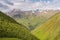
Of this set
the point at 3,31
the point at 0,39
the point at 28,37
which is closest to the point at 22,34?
the point at 28,37

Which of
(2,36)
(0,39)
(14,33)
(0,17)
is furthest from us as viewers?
(0,17)

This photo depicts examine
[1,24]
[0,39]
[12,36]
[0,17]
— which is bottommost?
[0,39]

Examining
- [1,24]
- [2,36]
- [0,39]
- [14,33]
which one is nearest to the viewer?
[0,39]

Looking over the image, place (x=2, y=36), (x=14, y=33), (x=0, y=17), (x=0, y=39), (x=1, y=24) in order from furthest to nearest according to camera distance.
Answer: (x=0, y=17) < (x=1, y=24) < (x=14, y=33) < (x=2, y=36) < (x=0, y=39)

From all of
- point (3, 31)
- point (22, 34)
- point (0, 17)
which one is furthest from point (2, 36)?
point (0, 17)

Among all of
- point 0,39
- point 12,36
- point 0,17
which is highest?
point 0,17

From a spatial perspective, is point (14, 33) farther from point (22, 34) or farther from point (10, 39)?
point (10, 39)

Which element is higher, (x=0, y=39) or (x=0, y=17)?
(x=0, y=17)

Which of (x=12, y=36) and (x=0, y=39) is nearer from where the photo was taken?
(x=0, y=39)

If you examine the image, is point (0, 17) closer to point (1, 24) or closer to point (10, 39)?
point (1, 24)
